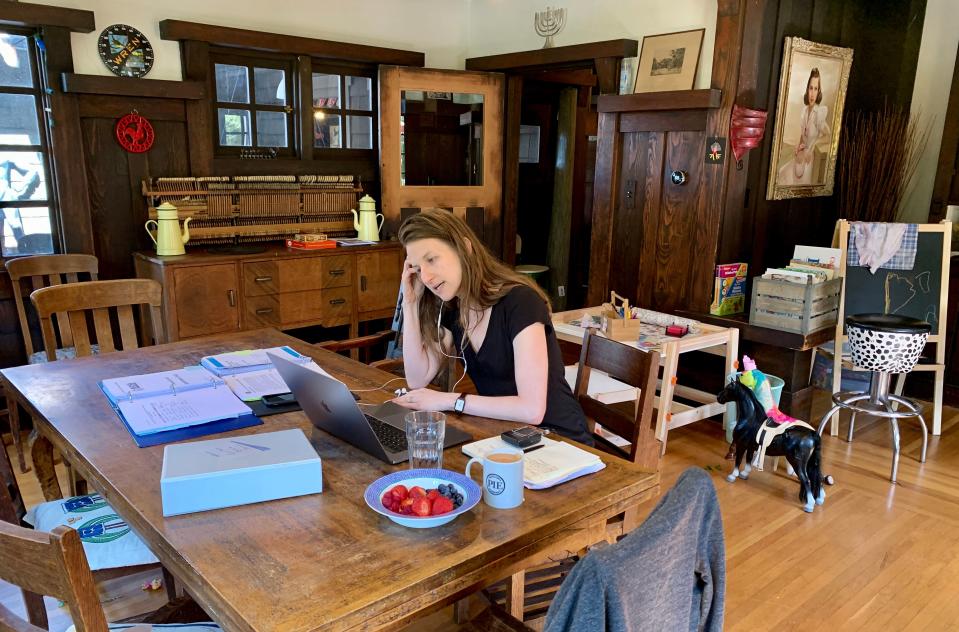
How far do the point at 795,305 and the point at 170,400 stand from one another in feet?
9.85

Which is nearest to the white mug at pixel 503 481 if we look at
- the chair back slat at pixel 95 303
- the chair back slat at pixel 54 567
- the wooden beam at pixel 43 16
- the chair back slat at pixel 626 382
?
the chair back slat at pixel 626 382

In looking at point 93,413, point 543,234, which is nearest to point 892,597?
point 93,413

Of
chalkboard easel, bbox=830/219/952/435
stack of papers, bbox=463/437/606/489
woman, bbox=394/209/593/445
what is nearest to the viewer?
stack of papers, bbox=463/437/606/489

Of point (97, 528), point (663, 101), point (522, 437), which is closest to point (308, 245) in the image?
point (663, 101)

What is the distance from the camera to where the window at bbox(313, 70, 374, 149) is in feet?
A: 14.9

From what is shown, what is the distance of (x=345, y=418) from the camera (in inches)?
62.6

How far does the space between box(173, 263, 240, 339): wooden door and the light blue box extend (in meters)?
2.42

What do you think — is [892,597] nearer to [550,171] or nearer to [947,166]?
[947,166]

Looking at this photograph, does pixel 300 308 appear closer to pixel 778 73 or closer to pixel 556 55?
pixel 556 55

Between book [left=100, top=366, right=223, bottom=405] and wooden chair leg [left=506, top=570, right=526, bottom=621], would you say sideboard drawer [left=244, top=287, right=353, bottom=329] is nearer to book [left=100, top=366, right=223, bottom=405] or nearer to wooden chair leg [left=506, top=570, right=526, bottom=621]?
book [left=100, top=366, right=223, bottom=405]

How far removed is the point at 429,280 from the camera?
1992 millimetres

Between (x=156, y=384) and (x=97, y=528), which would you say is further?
(x=156, y=384)

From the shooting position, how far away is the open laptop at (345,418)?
1.53 m

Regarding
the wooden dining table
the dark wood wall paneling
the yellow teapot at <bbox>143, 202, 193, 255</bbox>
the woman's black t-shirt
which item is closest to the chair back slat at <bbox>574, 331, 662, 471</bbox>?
the woman's black t-shirt
